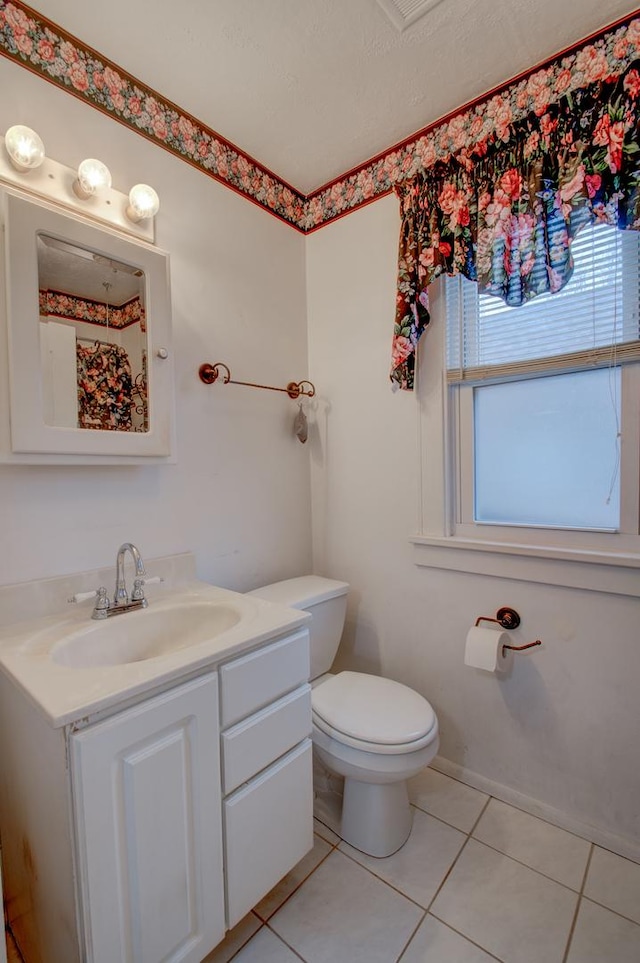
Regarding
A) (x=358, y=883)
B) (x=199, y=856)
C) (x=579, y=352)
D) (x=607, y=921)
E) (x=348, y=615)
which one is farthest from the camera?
(x=348, y=615)

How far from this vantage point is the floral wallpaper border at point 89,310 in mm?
1163

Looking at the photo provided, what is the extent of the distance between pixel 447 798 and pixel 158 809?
3.96 feet

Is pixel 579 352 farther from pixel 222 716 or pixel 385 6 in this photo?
pixel 222 716

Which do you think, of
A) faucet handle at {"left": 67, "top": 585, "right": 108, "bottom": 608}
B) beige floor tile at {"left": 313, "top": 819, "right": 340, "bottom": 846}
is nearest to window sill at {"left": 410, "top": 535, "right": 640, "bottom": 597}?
beige floor tile at {"left": 313, "top": 819, "right": 340, "bottom": 846}

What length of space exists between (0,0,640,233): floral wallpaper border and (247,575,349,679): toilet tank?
5.32 ft

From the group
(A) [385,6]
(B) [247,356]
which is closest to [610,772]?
(B) [247,356]

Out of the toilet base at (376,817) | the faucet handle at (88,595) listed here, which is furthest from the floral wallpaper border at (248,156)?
the toilet base at (376,817)

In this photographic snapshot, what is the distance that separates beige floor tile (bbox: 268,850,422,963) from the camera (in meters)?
1.10

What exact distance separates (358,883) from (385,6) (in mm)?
2523

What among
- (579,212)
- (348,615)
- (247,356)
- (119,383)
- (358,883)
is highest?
(579,212)

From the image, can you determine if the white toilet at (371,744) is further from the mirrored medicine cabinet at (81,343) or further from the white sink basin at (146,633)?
the mirrored medicine cabinet at (81,343)

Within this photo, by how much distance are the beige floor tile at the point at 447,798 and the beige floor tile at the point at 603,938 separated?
1.23ft

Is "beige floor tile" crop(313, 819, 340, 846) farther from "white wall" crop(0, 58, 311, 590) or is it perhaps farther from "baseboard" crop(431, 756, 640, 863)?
"white wall" crop(0, 58, 311, 590)

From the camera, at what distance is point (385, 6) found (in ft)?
3.89
